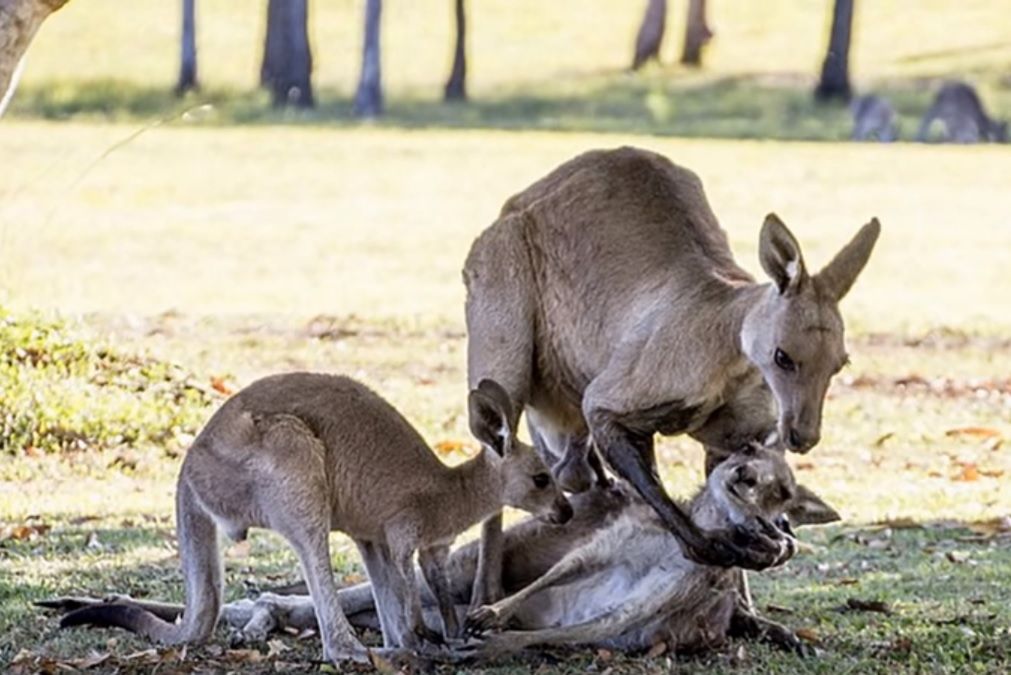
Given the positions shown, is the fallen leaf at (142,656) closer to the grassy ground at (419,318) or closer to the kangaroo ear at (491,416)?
the grassy ground at (419,318)

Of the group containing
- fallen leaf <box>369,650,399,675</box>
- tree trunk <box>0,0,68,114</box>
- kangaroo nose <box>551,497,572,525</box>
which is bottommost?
fallen leaf <box>369,650,399,675</box>

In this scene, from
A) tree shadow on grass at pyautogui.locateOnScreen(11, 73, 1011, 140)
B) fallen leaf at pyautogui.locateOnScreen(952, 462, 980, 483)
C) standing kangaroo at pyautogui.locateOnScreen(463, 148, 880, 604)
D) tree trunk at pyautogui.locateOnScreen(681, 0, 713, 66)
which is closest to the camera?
standing kangaroo at pyautogui.locateOnScreen(463, 148, 880, 604)

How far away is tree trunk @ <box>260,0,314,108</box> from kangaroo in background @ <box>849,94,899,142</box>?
932 centimetres

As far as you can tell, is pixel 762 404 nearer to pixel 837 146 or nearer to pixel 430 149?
pixel 430 149

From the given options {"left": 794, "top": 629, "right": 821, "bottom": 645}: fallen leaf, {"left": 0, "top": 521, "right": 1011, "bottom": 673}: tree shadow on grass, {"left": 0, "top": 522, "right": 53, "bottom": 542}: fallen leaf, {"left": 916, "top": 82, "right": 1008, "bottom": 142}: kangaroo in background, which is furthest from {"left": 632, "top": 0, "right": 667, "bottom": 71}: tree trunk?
{"left": 794, "top": 629, "right": 821, "bottom": 645}: fallen leaf

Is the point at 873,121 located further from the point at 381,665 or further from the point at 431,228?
the point at 381,665

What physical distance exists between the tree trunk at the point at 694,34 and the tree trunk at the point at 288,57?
912 cm

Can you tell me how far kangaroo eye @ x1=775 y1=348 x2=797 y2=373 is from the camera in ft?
21.6

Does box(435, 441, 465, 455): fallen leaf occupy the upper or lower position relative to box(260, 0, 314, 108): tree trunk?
upper

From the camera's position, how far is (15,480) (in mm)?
10641

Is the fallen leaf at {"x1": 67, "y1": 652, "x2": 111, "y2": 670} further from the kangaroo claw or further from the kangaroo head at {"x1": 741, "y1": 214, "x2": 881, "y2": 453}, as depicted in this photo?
the kangaroo head at {"x1": 741, "y1": 214, "x2": 881, "y2": 453}

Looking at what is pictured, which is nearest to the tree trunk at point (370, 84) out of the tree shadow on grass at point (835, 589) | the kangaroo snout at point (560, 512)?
the tree shadow on grass at point (835, 589)

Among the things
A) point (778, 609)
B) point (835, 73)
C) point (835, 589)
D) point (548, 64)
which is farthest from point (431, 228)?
point (548, 64)

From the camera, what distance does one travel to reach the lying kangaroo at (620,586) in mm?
6789
